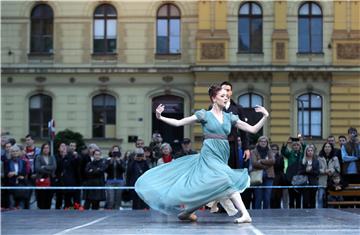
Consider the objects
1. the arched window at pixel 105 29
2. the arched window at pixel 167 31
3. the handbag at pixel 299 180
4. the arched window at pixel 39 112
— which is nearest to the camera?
the handbag at pixel 299 180

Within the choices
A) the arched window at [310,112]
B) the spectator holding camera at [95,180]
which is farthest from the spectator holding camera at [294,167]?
the arched window at [310,112]

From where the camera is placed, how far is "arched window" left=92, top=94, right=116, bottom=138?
41.8 m

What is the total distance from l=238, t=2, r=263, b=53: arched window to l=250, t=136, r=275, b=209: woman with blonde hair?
22.2m

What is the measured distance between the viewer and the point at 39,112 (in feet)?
139

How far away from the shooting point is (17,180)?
20.8 metres

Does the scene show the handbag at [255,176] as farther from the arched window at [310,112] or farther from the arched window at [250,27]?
the arched window at [250,27]

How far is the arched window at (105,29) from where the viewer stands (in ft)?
138

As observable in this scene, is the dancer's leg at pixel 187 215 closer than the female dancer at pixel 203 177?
No

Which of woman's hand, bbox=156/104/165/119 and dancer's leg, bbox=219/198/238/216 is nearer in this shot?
woman's hand, bbox=156/104/165/119

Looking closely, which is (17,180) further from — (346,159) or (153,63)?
(153,63)

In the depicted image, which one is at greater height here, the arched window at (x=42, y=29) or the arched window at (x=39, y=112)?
the arched window at (x=42, y=29)

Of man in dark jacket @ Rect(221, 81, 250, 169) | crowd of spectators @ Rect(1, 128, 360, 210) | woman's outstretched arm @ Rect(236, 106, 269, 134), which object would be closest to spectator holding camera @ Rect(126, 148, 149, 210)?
crowd of spectators @ Rect(1, 128, 360, 210)

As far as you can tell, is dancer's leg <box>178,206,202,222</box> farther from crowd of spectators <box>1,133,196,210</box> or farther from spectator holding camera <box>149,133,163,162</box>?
spectator holding camera <box>149,133,163,162</box>

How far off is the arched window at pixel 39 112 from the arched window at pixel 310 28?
1307 cm
